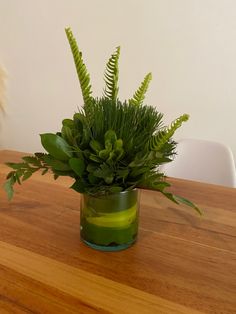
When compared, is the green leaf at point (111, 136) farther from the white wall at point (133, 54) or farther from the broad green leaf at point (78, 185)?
the white wall at point (133, 54)

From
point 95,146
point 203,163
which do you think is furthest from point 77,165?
point 203,163

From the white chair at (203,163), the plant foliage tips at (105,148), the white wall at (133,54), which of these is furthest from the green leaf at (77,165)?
the white wall at (133,54)

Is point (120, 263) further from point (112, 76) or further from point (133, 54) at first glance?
point (133, 54)

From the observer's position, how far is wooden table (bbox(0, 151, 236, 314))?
52 centimetres

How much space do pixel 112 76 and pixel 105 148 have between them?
161 millimetres

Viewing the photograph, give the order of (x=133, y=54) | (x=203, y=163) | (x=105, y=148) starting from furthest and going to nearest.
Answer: (x=133, y=54) → (x=203, y=163) → (x=105, y=148)

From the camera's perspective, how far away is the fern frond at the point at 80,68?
627mm

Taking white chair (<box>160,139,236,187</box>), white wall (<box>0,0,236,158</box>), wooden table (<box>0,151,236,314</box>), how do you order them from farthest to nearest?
white wall (<box>0,0,236,158</box>), white chair (<box>160,139,236,187</box>), wooden table (<box>0,151,236,314</box>)

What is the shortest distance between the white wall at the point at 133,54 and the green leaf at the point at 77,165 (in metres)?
1.66

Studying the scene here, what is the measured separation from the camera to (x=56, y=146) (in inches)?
24.5

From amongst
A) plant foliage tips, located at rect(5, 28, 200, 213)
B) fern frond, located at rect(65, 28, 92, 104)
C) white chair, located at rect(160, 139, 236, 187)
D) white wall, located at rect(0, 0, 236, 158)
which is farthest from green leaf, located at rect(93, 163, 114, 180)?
white wall, located at rect(0, 0, 236, 158)

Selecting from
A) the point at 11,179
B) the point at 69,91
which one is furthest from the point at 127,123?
the point at 69,91

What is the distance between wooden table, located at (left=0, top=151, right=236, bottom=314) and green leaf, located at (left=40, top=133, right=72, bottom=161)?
0.21m

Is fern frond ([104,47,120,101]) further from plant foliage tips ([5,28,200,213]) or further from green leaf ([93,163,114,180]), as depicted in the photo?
green leaf ([93,163,114,180])
